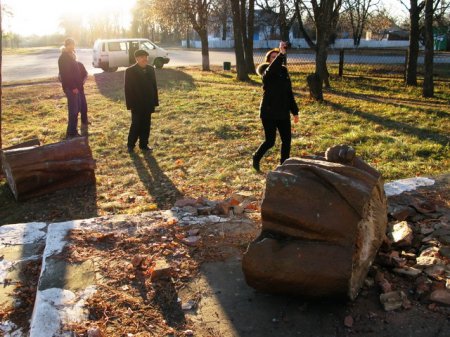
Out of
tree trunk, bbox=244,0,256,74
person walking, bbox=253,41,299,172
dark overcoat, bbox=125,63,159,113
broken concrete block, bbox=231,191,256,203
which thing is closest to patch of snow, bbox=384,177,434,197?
broken concrete block, bbox=231,191,256,203

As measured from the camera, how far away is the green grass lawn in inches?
245

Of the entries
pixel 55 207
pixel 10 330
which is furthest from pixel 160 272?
pixel 55 207

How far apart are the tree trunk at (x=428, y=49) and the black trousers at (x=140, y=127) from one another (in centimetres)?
933

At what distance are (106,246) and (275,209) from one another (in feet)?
5.65

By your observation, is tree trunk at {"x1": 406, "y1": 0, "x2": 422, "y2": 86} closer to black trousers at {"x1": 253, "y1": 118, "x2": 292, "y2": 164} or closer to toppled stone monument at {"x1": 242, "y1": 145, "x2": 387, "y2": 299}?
black trousers at {"x1": 253, "y1": 118, "x2": 292, "y2": 164}

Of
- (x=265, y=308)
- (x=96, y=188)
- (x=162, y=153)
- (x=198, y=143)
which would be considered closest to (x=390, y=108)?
(x=198, y=143)

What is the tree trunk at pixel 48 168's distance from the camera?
5.96 metres

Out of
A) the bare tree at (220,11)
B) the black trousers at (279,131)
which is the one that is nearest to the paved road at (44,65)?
the bare tree at (220,11)

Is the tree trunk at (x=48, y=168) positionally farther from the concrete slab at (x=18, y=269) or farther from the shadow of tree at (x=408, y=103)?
the shadow of tree at (x=408, y=103)

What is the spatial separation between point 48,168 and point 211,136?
358cm

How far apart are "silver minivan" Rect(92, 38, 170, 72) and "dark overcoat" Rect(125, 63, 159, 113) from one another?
1504 centimetres

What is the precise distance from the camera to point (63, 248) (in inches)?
161

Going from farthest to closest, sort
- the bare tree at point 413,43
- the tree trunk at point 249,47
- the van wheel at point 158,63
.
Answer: the van wheel at point 158,63 → the tree trunk at point 249,47 → the bare tree at point 413,43

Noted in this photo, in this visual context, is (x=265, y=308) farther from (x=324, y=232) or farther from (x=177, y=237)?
(x=177, y=237)
